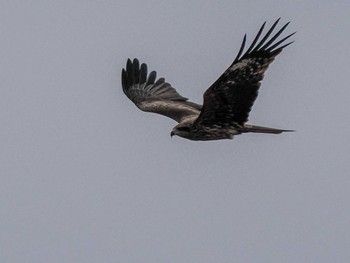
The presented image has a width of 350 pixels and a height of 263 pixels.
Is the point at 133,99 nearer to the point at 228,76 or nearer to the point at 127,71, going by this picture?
the point at 127,71

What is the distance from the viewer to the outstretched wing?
15.7 m

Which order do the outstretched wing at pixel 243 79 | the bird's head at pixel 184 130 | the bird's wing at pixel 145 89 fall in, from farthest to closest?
1. the bird's wing at pixel 145 89
2. the bird's head at pixel 184 130
3. the outstretched wing at pixel 243 79

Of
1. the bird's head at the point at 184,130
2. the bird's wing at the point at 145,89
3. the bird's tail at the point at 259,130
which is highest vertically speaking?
the bird's wing at the point at 145,89

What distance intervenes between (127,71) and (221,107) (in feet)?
17.9

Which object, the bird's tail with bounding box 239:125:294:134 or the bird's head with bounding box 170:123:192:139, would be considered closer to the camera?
the bird's tail with bounding box 239:125:294:134

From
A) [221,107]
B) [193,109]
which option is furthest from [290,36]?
[193,109]

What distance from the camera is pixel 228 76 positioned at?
15.7 metres

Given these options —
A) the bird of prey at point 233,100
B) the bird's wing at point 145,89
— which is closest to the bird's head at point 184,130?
the bird of prey at point 233,100

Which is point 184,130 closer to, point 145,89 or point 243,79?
point 243,79

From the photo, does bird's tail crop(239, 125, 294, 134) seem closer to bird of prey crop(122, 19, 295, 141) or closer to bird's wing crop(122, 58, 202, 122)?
bird of prey crop(122, 19, 295, 141)

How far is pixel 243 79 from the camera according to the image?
51.9 ft

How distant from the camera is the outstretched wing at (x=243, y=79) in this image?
619 inches

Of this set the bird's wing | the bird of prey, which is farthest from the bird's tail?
the bird's wing

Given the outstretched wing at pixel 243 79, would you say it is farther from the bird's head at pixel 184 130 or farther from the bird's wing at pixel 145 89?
the bird's wing at pixel 145 89
